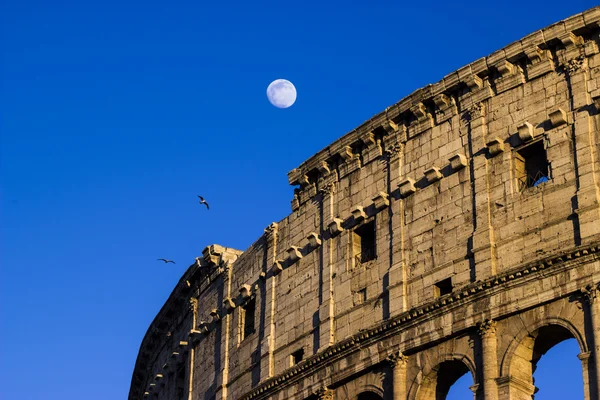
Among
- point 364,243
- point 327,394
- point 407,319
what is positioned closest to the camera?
point 407,319

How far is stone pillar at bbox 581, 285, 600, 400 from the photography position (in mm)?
40969

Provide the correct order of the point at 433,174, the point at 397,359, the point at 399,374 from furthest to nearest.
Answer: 1. the point at 433,174
2. the point at 397,359
3. the point at 399,374

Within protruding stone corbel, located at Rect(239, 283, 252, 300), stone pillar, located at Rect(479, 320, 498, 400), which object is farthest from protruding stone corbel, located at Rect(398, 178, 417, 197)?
protruding stone corbel, located at Rect(239, 283, 252, 300)

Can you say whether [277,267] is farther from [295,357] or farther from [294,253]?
[295,357]

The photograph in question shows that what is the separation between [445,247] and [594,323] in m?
6.63

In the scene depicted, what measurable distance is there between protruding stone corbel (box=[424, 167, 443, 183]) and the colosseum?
15 cm

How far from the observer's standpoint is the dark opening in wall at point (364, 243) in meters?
50.1

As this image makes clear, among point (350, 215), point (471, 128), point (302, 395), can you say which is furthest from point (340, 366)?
point (471, 128)

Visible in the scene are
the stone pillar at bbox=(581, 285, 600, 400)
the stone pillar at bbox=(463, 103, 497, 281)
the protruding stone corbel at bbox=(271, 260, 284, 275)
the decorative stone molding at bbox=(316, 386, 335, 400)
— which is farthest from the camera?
the protruding stone corbel at bbox=(271, 260, 284, 275)

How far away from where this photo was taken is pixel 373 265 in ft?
161

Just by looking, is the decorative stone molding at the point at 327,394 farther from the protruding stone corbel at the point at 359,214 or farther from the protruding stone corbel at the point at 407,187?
the protruding stone corbel at the point at 407,187

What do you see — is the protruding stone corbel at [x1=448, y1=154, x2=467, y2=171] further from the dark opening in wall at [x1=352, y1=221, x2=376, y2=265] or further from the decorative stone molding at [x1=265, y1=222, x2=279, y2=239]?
the decorative stone molding at [x1=265, y1=222, x2=279, y2=239]

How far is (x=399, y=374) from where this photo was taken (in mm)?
46062

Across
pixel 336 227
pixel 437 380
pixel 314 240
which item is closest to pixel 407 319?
pixel 437 380
